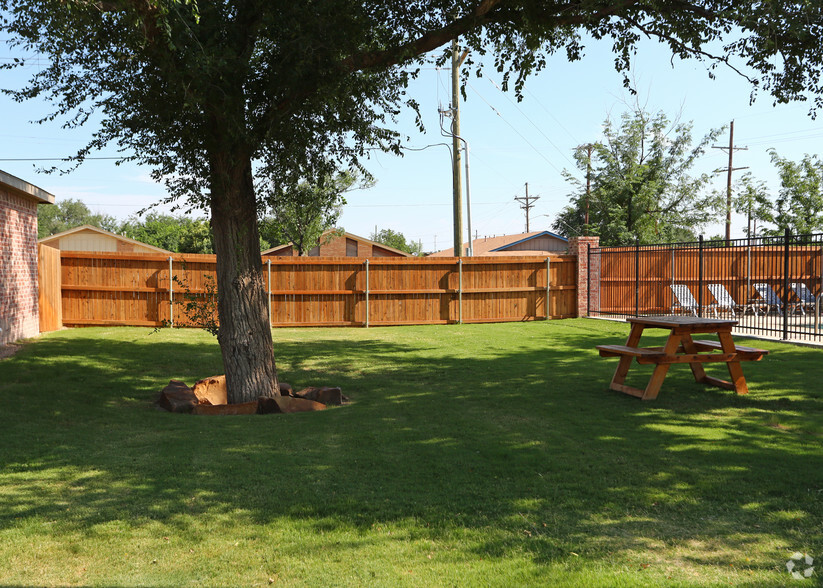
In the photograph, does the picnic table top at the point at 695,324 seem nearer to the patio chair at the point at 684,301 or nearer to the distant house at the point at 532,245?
the patio chair at the point at 684,301

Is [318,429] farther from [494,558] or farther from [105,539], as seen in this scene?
[494,558]

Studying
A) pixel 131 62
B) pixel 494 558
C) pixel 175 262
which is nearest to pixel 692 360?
pixel 494 558

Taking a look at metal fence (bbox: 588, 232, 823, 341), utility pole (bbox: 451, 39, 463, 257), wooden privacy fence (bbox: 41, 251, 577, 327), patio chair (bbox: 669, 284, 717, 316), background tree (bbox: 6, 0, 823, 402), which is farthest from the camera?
utility pole (bbox: 451, 39, 463, 257)

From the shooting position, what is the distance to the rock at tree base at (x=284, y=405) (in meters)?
7.76

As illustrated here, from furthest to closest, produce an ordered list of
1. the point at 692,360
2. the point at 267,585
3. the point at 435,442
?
the point at 692,360, the point at 435,442, the point at 267,585

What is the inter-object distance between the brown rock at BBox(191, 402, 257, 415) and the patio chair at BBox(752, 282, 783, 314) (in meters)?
15.3

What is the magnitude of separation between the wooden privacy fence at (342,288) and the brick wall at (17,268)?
1.23 meters

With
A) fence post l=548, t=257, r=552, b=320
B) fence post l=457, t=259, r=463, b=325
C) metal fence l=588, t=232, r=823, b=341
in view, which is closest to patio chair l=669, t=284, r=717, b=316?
metal fence l=588, t=232, r=823, b=341

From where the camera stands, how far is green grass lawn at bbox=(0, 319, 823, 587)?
3.40 m

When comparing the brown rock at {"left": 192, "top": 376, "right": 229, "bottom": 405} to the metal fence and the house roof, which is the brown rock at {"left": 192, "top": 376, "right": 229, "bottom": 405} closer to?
the house roof

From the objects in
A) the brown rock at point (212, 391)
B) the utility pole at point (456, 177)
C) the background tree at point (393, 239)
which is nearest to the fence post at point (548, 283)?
the utility pole at point (456, 177)

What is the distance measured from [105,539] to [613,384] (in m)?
6.43

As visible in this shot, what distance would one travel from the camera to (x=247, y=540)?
12.2ft

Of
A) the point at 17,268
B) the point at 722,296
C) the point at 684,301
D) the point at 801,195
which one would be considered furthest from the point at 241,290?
the point at 801,195
